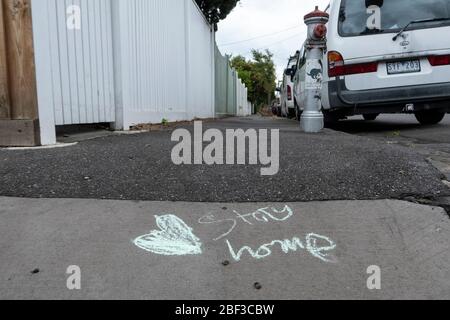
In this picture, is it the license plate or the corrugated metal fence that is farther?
the corrugated metal fence

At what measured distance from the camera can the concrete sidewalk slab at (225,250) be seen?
176 cm

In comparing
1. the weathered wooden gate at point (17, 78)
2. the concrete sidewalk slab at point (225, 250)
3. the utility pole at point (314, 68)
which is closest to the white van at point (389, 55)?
the utility pole at point (314, 68)

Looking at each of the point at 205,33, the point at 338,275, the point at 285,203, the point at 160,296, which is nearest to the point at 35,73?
the point at 285,203

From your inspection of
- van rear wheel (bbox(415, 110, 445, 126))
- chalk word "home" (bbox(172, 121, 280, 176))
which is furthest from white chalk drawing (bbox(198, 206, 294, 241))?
van rear wheel (bbox(415, 110, 445, 126))

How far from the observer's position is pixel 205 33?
13.3m

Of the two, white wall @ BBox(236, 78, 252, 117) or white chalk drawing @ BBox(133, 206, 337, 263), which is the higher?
white wall @ BBox(236, 78, 252, 117)

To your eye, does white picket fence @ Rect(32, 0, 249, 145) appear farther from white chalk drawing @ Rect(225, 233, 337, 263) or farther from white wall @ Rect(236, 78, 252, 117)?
white wall @ Rect(236, 78, 252, 117)

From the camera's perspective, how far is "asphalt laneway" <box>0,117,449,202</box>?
2.66m

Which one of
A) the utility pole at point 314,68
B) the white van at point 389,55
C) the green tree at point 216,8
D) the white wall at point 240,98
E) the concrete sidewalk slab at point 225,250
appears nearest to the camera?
the concrete sidewalk slab at point 225,250

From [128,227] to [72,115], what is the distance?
2951mm

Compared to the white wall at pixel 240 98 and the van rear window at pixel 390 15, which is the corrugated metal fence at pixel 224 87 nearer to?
the white wall at pixel 240 98

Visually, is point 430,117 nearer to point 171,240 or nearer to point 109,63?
point 109,63

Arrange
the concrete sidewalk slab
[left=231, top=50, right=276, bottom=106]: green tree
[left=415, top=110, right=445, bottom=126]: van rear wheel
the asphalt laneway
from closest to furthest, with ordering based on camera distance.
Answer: the concrete sidewalk slab
the asphalt laneway
[left=415, top=110, right=445, bottom=126]: van rear wheel
[left=231, top=50, right=276, bottom=106]: green tree

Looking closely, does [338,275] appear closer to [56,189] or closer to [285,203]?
[285,203]
